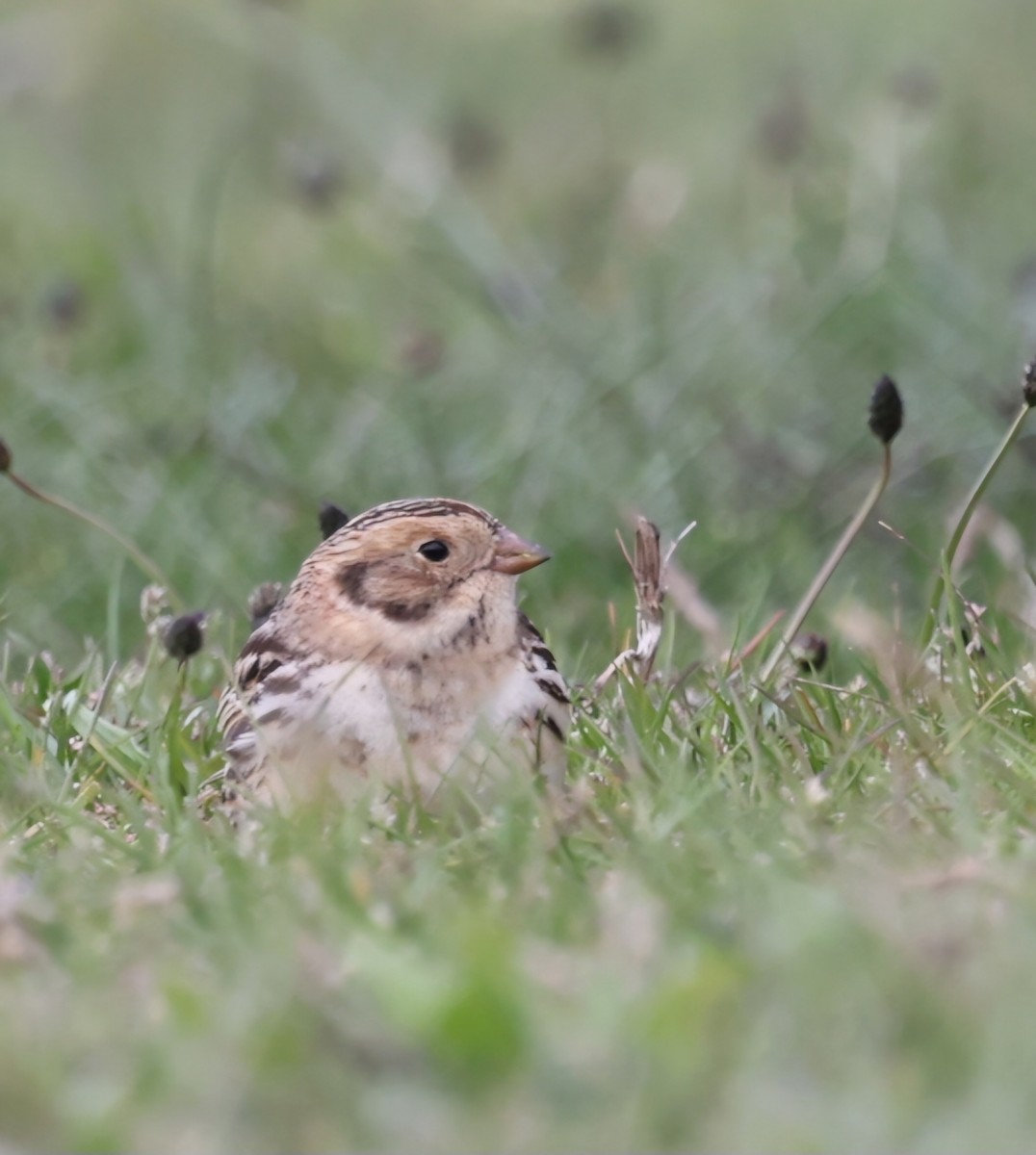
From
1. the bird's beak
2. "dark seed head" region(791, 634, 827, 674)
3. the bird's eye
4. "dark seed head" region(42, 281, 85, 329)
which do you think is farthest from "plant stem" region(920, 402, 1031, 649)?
"dark seed head" region(42, 281, 85, 329)

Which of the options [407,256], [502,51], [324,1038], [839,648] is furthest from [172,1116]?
[502,51]

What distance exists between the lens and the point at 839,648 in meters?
5.13

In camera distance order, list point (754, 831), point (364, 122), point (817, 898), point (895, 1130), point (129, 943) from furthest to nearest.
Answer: point (364, 122) < point (754, 831) < point (129, 943) < point (817, 898) < point (895, 1130)

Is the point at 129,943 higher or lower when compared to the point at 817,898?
lower

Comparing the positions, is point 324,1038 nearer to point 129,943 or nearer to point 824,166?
point 129,943

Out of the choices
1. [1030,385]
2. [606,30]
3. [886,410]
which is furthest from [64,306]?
[1030,385]

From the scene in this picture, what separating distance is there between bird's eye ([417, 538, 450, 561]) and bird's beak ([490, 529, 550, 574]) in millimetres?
92

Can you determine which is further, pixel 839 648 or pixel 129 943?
pixel 839 648

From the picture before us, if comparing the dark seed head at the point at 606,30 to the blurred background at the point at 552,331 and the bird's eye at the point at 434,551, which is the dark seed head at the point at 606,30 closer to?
the blurred background at the point at 552,331

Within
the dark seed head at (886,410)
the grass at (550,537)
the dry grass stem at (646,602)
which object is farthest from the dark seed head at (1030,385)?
the dry grass stem at (646,602)

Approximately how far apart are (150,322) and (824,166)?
2502 mm

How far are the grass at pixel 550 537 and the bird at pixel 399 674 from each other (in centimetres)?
14

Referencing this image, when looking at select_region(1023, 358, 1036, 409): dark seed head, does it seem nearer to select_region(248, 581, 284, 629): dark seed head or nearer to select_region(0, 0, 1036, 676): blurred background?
select_region(0, 0, 1036, 676): blurred background

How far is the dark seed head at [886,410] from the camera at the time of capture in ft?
14.5
